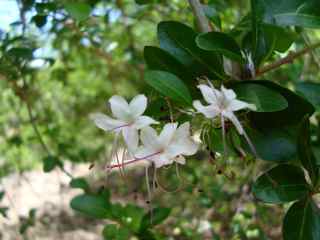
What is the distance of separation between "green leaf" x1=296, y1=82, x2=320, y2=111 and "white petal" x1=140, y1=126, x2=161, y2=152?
239 millimetres

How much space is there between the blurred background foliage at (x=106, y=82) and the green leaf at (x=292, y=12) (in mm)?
35

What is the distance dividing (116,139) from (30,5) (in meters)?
0.58

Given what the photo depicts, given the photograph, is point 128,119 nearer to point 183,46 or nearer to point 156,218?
point 183,46

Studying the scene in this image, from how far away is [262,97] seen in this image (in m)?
0.52

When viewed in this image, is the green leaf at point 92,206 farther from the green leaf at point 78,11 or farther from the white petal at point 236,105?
the white petal at point 236,105

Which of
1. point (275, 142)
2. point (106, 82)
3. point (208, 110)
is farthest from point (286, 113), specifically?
point (106, 82)

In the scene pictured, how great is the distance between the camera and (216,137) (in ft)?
1.87

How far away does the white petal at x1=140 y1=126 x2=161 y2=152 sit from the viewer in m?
0.50

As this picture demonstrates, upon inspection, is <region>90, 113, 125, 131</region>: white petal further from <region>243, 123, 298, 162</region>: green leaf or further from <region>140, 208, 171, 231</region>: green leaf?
<region>140, 208, 171, 231</region>: green leaf

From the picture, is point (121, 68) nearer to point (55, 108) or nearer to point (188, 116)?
point (55, 108)

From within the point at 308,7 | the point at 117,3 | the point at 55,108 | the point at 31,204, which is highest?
the point at 308,7

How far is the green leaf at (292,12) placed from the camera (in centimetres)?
58

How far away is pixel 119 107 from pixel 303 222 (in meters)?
0.27

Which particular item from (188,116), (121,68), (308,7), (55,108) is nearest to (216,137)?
(188,116)
